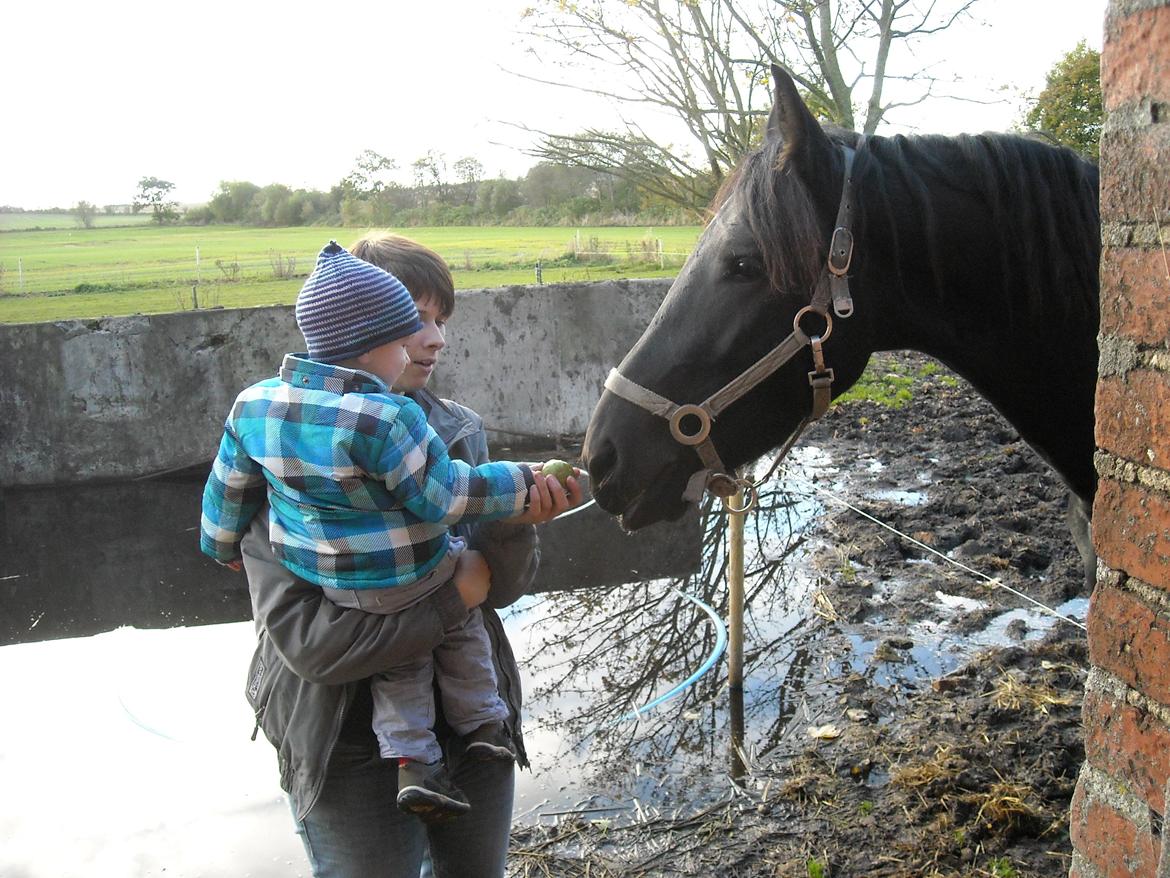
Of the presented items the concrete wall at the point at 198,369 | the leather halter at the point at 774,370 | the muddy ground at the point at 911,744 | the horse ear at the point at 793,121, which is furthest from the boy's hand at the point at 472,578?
the concrete wall at the point at 198,369

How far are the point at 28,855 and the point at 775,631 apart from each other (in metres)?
Answer: 3.08

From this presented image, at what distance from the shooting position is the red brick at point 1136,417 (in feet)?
3.76

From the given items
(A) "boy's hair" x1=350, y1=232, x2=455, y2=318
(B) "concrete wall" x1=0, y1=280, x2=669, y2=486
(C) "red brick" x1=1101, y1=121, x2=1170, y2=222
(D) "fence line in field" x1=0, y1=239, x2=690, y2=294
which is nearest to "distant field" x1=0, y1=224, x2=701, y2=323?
(D) "fence line in field" x1=0, y1=239, x2=690, y2=294

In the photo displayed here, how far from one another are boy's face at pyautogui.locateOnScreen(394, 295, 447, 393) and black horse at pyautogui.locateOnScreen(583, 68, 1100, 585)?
45 centimetres

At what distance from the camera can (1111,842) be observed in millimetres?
1306

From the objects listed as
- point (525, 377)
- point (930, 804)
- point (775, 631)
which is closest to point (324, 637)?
point (930, 804)

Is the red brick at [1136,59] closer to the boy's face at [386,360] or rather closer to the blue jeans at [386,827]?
the boy's face at [386,360]

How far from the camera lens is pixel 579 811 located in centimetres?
303

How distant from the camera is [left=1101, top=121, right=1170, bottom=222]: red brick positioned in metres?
1.12

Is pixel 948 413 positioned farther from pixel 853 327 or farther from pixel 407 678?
pixel 407 678

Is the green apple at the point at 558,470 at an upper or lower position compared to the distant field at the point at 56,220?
lower

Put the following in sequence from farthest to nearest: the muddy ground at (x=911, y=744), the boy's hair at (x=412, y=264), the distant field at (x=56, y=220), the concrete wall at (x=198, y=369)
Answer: the distant field at (x=56, y=220) < the concrete wall at (x=198, y=369) < the muddy ground at (x=911, y=744) < the boy's hair at (x=412, y=264)

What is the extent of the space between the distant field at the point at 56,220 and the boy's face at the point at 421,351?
2862 cm

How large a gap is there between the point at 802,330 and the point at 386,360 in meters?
0.94
